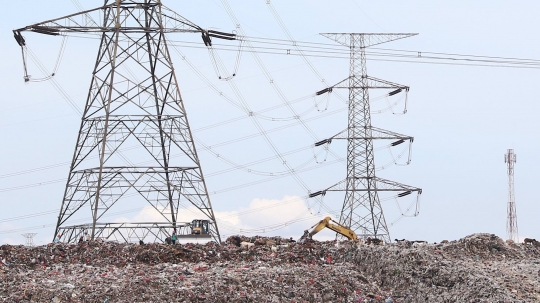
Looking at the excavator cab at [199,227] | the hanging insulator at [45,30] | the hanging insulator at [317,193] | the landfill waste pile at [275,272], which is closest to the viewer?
the landfill waste pile at [275,272]

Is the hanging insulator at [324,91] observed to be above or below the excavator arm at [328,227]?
above

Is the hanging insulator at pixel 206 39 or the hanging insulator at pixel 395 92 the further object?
the hanging insulator at pixel 395 92

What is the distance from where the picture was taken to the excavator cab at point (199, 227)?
111 ft

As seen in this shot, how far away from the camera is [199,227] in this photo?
34.1 meters

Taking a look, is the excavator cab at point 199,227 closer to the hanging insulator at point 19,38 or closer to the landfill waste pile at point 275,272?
the landfill waste pile at point 275,272

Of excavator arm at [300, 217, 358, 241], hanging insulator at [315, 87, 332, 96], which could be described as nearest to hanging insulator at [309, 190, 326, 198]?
hanging insulator at [315, 87, 332, 96]

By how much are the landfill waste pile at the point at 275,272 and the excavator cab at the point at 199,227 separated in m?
5.79

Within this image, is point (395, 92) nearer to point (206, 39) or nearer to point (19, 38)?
point (206, 39)

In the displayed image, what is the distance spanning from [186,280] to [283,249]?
5755 mm

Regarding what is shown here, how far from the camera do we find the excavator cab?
33.8 m

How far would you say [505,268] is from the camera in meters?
23.6

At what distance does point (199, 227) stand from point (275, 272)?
1231 centimetres

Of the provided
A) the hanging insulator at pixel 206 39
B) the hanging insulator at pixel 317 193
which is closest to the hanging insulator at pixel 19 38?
the hanging insulator at pixel 206 39

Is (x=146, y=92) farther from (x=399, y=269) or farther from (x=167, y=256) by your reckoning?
(x=399, y=269)
